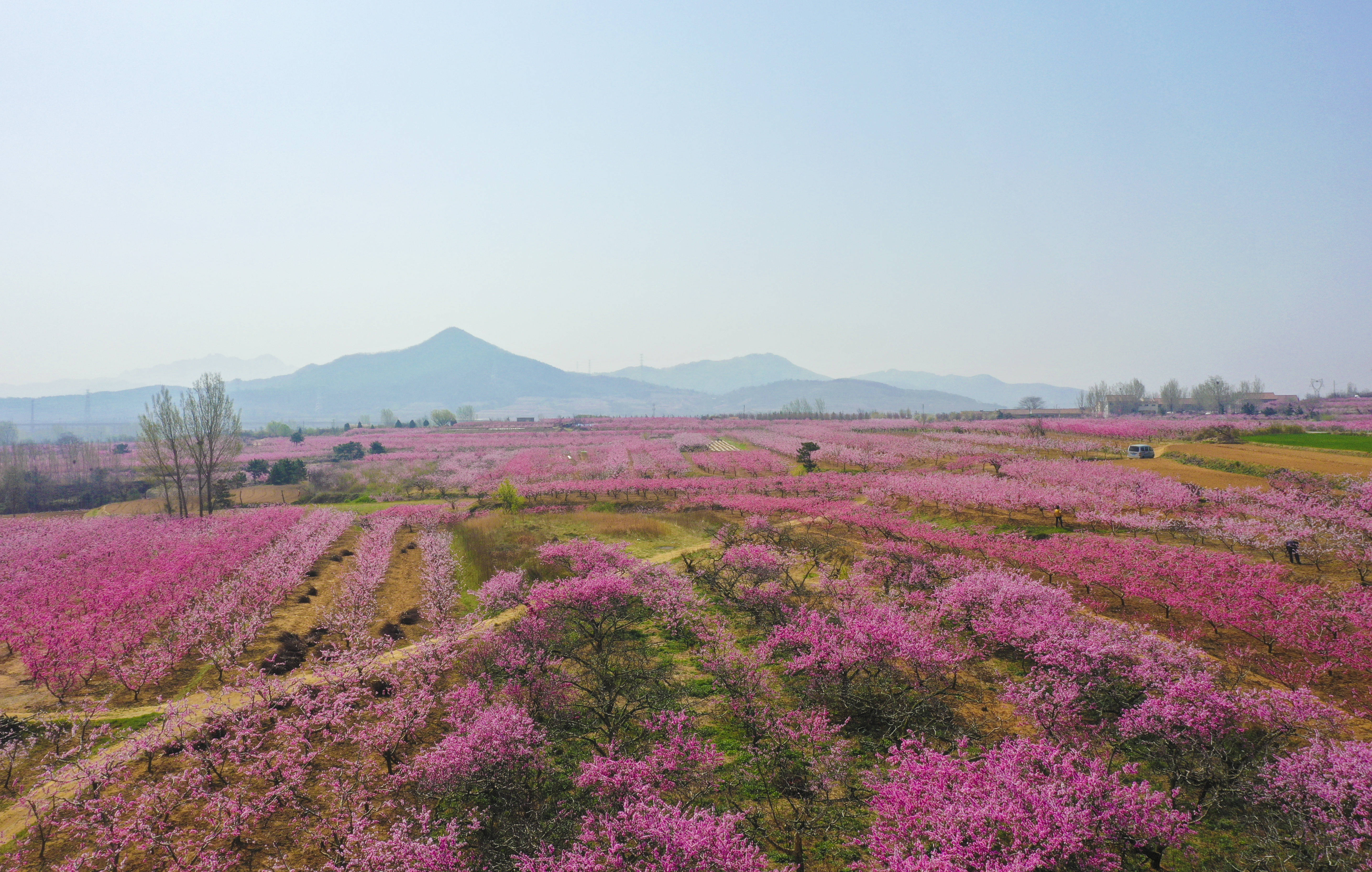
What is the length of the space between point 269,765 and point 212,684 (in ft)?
21.7

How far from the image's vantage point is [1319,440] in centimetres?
5500

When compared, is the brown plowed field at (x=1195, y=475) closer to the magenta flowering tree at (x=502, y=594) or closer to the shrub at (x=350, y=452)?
the magenta flowering tree at (x=502, y=594)

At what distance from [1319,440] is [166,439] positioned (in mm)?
104175

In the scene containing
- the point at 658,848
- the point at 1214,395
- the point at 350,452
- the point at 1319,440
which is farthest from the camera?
the point at 1214,395

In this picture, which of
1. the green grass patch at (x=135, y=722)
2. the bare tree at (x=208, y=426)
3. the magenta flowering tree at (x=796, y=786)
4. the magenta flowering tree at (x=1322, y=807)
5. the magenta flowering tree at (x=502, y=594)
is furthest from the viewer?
the bare tree at (x=208, y=426)

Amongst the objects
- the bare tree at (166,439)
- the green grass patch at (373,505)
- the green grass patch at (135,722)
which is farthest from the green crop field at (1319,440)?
the bare tree at (166,439)

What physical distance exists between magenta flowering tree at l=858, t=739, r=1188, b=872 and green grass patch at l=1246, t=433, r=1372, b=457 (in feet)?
191

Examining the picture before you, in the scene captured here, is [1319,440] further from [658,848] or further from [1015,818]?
[658,848]

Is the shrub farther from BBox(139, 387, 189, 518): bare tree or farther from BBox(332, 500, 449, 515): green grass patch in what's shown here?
BBox(139, 387, 189, 518): bare tree

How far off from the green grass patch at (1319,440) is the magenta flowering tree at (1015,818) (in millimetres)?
58099

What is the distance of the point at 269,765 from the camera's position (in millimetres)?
11062

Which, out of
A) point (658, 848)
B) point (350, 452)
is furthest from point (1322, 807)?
point (350, 452)

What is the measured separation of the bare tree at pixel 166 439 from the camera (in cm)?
3853

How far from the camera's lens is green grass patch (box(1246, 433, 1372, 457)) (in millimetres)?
48781
